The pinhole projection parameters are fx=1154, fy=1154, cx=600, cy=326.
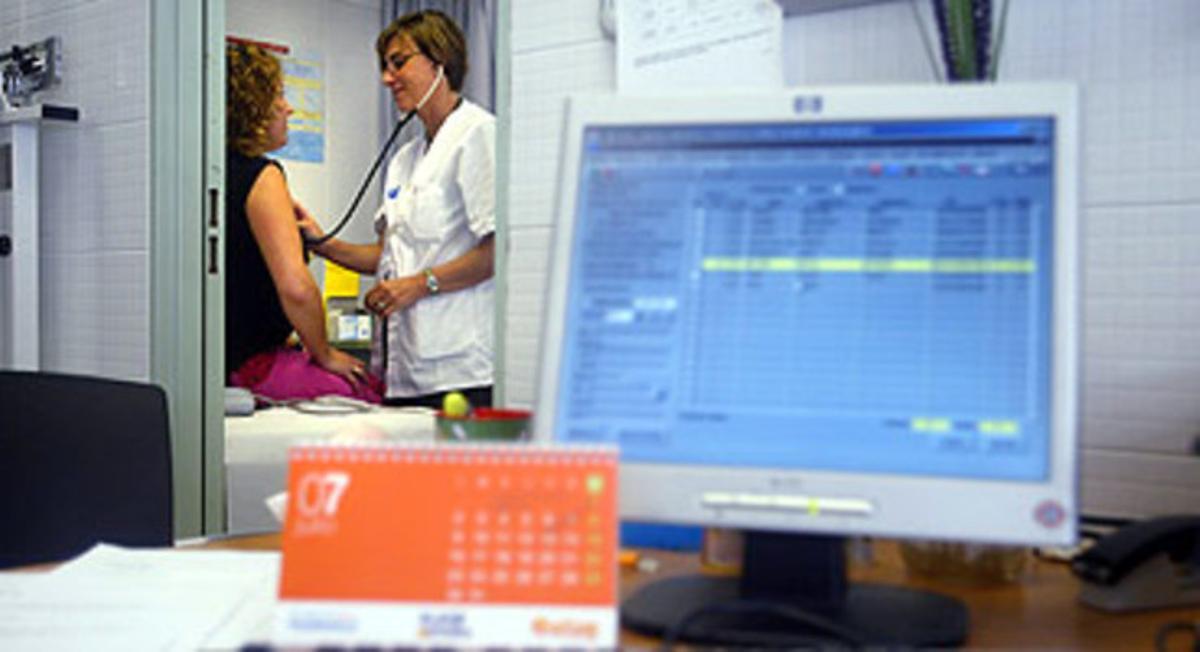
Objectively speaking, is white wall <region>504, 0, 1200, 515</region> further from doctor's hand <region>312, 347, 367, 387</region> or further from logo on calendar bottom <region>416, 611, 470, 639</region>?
doctor's hand <region>312, 347, 367, 387</region>

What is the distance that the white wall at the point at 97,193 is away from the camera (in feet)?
8.12

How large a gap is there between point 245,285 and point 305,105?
2.06 m

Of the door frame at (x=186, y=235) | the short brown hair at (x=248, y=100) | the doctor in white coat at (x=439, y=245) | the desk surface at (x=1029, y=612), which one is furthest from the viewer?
the short brown hair at (x=248, y=100)

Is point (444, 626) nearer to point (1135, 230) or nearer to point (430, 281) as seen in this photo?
point (1135, 230)

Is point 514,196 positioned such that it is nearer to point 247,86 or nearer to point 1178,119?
point 1178,119

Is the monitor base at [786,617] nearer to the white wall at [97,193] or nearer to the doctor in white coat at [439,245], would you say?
the doctor in white coat at [439,245]

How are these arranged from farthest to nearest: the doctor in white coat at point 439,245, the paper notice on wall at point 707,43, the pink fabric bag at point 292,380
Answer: the pink fabric bag at point 292,380 → the doctor in white coat at point 439,245 → the paper notice on wall at point 707,43

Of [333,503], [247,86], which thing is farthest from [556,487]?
[247,86]

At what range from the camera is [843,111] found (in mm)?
842

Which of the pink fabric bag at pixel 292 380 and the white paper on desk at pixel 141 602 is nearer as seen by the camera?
the white paper on desk at pixel 141 602

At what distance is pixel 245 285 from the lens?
2.89 meters

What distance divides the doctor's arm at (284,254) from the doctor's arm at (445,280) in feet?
0.83

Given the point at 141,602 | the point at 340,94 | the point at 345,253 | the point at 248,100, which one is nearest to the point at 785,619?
the point at 141,602

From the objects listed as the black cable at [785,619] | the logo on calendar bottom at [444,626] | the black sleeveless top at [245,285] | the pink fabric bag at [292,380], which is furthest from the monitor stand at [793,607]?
the black sleeveless top at [245,285]
